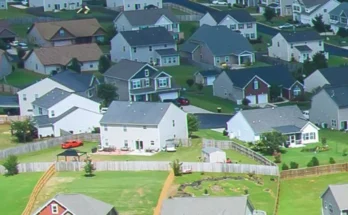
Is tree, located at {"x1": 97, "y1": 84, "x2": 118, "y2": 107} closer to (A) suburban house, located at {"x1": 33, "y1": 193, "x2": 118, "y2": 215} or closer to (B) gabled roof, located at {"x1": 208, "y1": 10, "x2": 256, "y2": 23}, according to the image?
(B) gabled roof, located at {"x1": 208, "y1": 10, "x2": 256, "y2": 23}

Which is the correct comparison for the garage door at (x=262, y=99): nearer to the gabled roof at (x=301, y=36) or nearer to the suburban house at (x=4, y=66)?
the gabled roof at (x=301, y=36)

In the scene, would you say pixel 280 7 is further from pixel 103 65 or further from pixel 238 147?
pixel 238 147

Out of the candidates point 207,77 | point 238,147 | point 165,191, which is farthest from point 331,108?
point 165,191

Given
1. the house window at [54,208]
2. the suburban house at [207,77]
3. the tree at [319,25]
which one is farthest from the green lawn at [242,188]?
the tree at [319,25]

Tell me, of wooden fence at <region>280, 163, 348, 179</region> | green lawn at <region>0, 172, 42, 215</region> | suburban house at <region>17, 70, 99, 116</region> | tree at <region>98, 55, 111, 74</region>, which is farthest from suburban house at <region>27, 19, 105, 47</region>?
wooden fence at <region>280, 163, 348, 179</region>

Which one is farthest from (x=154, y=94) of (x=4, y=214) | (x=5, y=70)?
(x=4, y=214)

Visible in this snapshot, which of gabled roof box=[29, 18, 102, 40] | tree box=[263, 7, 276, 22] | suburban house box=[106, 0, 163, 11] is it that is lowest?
gabled roof box=[29, 18, 102, 40]
